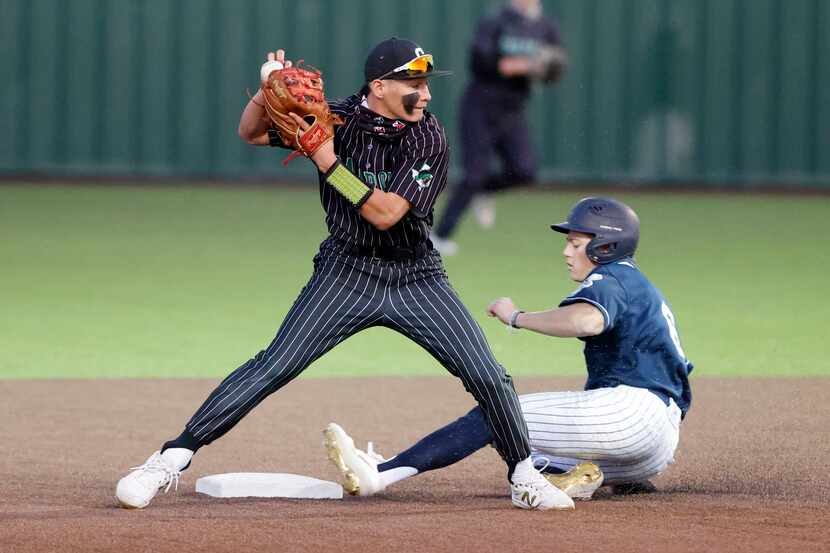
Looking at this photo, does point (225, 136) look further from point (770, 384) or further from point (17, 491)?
point (17, 491)

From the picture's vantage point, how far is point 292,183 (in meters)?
21.3

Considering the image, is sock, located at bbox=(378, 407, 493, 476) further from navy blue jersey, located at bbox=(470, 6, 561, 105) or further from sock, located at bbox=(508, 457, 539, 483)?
navy blue jersey, located at bbox=(470, 6, 561, 105)

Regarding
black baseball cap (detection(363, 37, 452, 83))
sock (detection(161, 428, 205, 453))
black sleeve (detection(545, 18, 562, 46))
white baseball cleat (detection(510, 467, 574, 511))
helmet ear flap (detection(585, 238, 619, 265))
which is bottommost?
white baseball cleat (detection(510, 467, 574, 511))

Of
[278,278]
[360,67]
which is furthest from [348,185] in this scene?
[360,67]

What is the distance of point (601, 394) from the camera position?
566cm

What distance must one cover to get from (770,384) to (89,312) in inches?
186

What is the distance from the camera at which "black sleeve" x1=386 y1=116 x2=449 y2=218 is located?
211 inches

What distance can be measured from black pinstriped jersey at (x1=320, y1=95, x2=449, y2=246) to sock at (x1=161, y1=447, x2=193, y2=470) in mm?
949

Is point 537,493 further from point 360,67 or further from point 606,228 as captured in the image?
point 360,67

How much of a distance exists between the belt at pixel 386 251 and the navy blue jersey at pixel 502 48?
8.64m

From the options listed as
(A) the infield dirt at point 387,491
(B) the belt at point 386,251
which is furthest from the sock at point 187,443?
(B) the belt at point 386,251

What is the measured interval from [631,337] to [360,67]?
51.6 ft

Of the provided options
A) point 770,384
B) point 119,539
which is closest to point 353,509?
point 119,539

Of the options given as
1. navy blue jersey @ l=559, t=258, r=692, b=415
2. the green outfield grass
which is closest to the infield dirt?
navy blue jersey @ l=559, t=258, r=692, b=415
